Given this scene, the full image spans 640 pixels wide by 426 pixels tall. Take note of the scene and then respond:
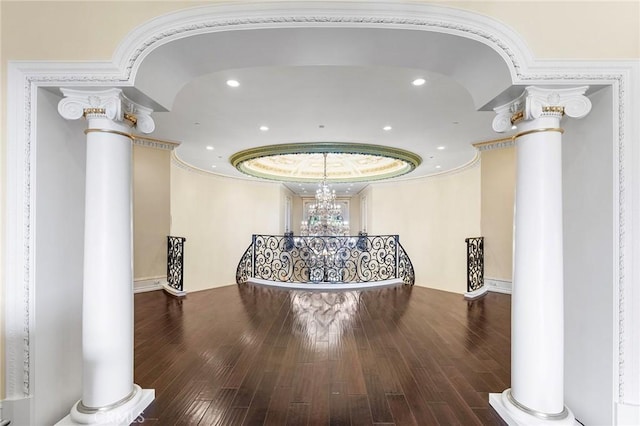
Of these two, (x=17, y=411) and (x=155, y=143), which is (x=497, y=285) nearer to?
(x=17, y=411)

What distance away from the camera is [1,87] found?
177 centimetres

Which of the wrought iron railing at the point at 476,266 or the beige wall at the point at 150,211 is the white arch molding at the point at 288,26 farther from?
the wrought iron railing at the point at 476,266

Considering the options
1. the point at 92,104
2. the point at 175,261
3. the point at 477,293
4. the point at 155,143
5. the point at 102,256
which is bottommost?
the point at 477,293

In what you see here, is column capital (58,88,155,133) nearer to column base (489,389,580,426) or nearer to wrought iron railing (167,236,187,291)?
column base (489,389,580,426)

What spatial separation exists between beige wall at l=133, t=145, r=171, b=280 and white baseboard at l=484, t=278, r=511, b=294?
7.32m

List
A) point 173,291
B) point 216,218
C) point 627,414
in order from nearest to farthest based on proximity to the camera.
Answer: point 627,414 < point 173,291 < point 216,218

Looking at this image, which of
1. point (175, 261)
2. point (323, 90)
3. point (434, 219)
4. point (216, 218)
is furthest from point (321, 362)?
point (434, 219)

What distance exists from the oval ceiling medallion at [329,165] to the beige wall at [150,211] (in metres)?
1.66

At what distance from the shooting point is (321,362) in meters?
2.77

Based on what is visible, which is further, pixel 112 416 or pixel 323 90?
pixel 323 90

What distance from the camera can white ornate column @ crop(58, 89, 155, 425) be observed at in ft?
5.95

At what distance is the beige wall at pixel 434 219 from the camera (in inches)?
300

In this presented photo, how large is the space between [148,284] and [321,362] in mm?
4743

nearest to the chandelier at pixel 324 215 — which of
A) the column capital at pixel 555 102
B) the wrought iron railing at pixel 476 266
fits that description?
the wrought iron railing at pixel 476 266
